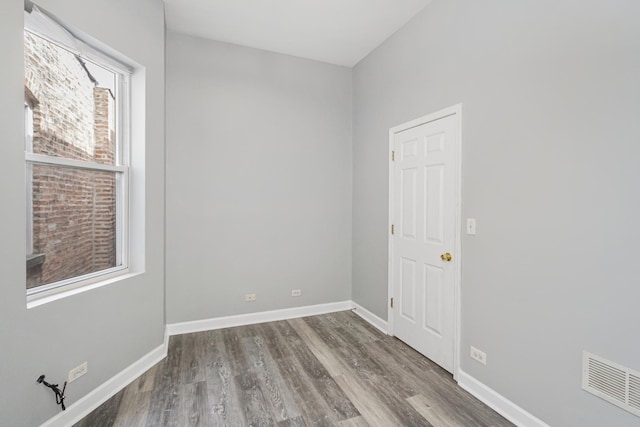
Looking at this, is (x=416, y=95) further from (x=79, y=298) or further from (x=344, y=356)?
(x=79, y=298)

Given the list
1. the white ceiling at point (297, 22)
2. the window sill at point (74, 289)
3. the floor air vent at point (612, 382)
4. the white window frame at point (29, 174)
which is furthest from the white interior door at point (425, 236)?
the white window frame at point (29, 174)

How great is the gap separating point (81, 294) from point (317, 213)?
8.00 feet

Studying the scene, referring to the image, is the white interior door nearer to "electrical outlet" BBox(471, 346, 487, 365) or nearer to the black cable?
"electrical outlet" BBox(471, 346, 487, 365)

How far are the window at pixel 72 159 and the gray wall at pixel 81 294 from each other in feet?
0.46

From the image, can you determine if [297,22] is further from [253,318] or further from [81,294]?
[253,318]

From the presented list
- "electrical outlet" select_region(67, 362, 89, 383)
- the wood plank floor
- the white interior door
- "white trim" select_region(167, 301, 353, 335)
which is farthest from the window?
the white interior door

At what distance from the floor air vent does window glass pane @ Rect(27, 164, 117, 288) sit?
3.10 meters

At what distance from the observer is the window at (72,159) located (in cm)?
175

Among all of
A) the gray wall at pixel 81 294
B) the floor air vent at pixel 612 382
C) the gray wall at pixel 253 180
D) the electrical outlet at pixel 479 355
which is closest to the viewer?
the floor air vent at pixel 612 382

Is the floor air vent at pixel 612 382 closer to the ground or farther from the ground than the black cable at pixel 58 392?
farther from the ground

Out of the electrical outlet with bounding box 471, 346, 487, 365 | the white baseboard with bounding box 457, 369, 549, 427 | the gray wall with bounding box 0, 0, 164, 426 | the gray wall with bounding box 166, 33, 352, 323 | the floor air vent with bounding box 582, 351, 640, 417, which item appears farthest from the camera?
the gray wall with bounding box 166, 33, 352, 323

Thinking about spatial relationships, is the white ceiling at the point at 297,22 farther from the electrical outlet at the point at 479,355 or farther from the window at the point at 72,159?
the electrical outlet at the point at 479,355

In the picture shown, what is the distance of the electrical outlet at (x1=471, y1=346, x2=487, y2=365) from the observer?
6.97ft

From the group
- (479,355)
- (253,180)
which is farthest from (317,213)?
(479,355)
